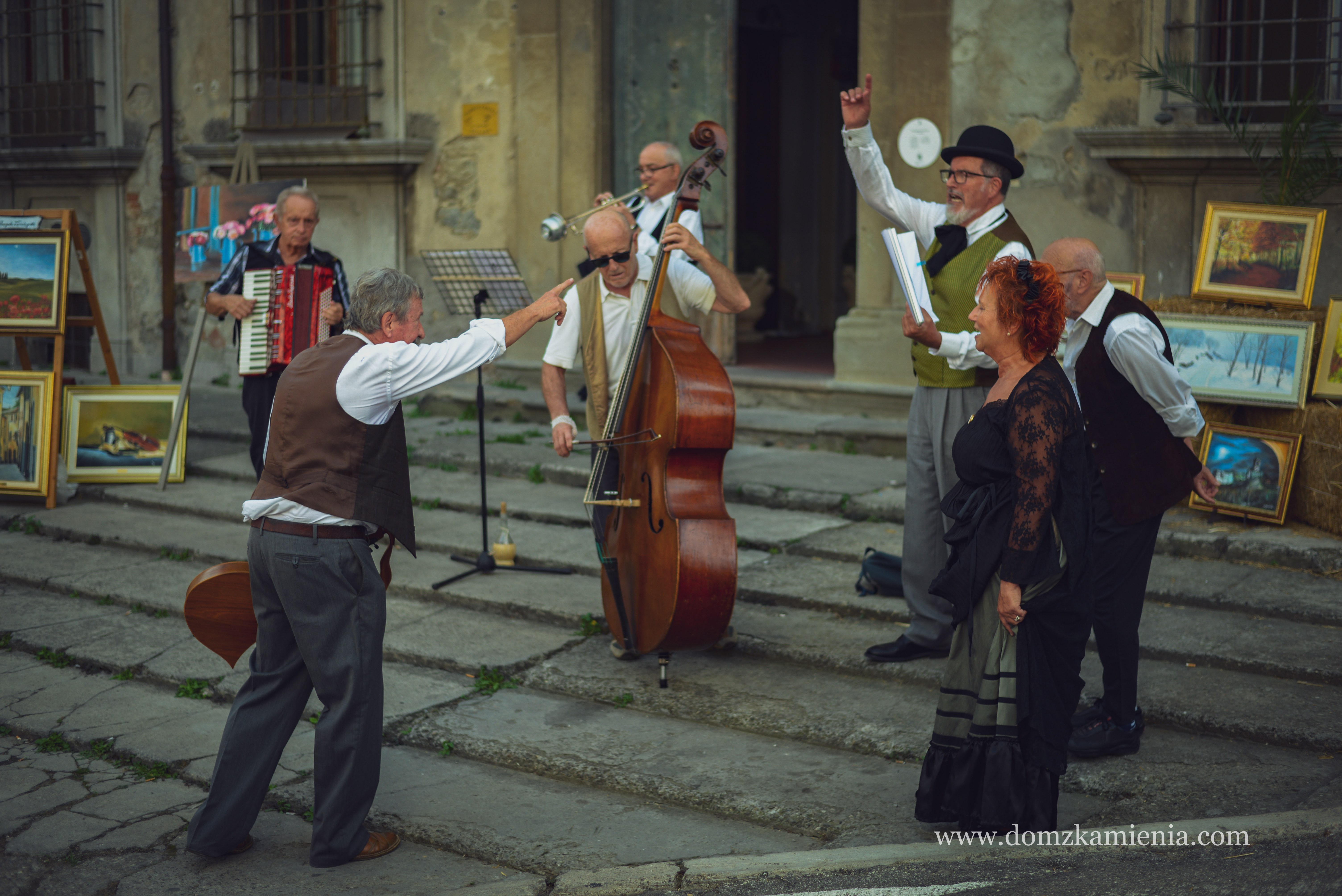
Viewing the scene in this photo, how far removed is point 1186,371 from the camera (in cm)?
655

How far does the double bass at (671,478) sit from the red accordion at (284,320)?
2419 millimetres

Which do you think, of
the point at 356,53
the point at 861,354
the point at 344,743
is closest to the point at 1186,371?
the point at 861,354

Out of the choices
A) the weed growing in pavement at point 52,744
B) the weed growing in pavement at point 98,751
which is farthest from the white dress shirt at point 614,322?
the weed growing in pavement at point 52,744

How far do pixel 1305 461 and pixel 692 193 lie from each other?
3.44 metres

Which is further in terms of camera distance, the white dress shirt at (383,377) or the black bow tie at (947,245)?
the black bow tie at (947,245)

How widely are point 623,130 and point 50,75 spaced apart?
6357 mm

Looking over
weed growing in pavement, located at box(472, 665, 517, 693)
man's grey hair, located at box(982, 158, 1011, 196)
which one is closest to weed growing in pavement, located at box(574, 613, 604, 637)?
weed growing in pavement, located at box(472, 665, 517, 693)

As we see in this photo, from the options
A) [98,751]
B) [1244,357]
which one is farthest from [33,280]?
[1244,357]

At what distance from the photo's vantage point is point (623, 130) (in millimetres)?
10117

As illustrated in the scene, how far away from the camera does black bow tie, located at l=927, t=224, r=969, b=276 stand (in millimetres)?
4863

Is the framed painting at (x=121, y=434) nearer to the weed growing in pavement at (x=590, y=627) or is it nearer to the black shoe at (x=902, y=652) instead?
the weed growing in pavement at (x=590, y=627)

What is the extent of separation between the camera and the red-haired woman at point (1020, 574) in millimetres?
3529

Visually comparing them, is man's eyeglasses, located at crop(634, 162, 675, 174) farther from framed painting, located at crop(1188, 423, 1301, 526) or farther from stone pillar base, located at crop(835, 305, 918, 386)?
framed painting, located at crop(1188, 423, 1301, 526)

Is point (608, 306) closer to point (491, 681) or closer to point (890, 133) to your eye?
point (491, 681)
